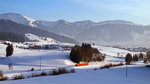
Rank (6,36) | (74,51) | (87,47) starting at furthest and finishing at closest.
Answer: (6,36)
(87,47)
(74,51)

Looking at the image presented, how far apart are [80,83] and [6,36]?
182 meters

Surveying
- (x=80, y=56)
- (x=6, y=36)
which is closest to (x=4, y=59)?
(x=80, y=56)

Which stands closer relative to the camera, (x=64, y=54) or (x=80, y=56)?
(x=80, y=56)

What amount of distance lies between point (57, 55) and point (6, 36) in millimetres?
124991

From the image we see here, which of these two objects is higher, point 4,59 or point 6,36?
point 6,36

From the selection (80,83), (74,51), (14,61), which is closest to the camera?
(80,83)

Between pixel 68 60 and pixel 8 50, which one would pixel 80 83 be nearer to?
pixel 68 60

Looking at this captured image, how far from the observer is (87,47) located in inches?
3162

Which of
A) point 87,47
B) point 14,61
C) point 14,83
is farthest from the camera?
point 87,47

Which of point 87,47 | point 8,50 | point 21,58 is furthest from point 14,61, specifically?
point 87,47

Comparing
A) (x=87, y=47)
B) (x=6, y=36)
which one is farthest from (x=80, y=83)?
(x=6, y=36)

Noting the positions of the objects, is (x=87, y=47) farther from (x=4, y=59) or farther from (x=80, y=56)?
(x=4, y=59)

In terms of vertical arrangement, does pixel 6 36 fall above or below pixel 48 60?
above

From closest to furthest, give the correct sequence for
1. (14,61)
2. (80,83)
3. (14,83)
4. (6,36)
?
1. (14,83)
2. (80,83)
3. (14,61)
4. (6,36)
